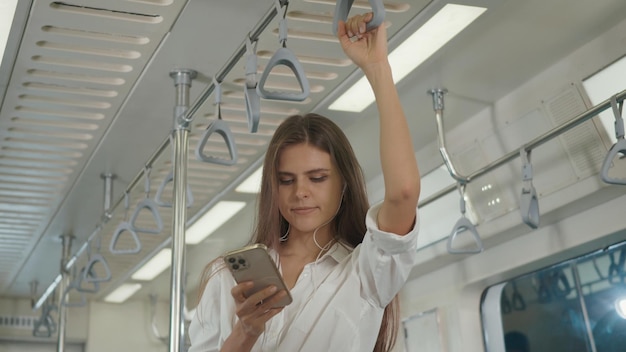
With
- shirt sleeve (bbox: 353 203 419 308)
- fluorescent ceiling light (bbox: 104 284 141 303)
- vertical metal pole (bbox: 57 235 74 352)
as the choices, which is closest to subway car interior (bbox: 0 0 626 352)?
vertical metal pole (bbox: 57 235 74 352)

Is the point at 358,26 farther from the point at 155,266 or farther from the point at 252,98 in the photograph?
the point at 155,266

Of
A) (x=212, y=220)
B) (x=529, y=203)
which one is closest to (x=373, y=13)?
(x=529, y=203)

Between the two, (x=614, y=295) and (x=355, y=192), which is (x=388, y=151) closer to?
(x=355, y=192)

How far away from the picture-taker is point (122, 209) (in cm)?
580

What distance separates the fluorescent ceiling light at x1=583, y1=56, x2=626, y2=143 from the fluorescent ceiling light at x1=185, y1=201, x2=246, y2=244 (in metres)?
2.59

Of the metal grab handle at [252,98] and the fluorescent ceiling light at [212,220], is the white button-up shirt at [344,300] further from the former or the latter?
the fluorescent ceiling light at [212,220]

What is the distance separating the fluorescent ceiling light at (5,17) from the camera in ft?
10.2

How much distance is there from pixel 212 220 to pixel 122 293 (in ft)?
8.82

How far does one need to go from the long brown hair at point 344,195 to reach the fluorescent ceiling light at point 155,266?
17.7 ft

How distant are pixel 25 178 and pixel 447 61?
103 inches

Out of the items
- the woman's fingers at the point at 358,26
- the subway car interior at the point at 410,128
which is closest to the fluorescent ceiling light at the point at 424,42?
the subway car interior at the point at 410,128

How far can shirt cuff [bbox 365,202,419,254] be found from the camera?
1.39 metres

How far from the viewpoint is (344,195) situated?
1.63m

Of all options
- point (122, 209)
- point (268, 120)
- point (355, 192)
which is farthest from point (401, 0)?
point (122, 209)
